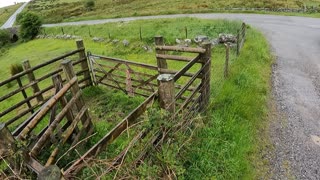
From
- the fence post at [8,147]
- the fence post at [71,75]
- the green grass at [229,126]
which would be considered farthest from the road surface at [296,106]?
the fence post at [8,147]

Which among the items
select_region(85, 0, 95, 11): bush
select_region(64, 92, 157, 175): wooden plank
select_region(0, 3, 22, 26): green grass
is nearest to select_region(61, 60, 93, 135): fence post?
select_region(64, 92, 157, 175): wooden plank

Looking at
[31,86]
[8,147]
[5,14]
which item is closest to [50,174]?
[8,147]

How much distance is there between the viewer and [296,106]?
7387 millimetres

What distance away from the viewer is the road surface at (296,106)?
17.0 ft

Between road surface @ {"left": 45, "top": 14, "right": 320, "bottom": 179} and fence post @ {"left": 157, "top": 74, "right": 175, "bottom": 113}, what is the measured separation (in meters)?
2.65

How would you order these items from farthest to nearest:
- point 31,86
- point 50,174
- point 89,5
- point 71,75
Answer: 1. point 89,5
2. point 31,86
3. point 71,75
4. point 50,174

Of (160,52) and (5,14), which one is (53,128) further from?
(5,14)

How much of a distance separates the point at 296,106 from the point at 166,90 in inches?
207

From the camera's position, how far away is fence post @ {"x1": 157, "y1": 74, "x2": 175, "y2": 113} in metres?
3.77

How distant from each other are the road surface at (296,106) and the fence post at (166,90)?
265 cm

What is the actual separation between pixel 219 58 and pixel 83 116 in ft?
26.3

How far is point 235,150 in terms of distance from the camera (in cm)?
504

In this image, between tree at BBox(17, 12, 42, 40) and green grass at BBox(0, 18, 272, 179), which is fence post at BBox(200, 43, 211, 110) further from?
tree at BBox(17, 12, 42, 40)

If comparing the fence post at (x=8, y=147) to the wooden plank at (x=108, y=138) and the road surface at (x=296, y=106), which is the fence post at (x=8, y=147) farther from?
the road surface at (x=296, y=106)
